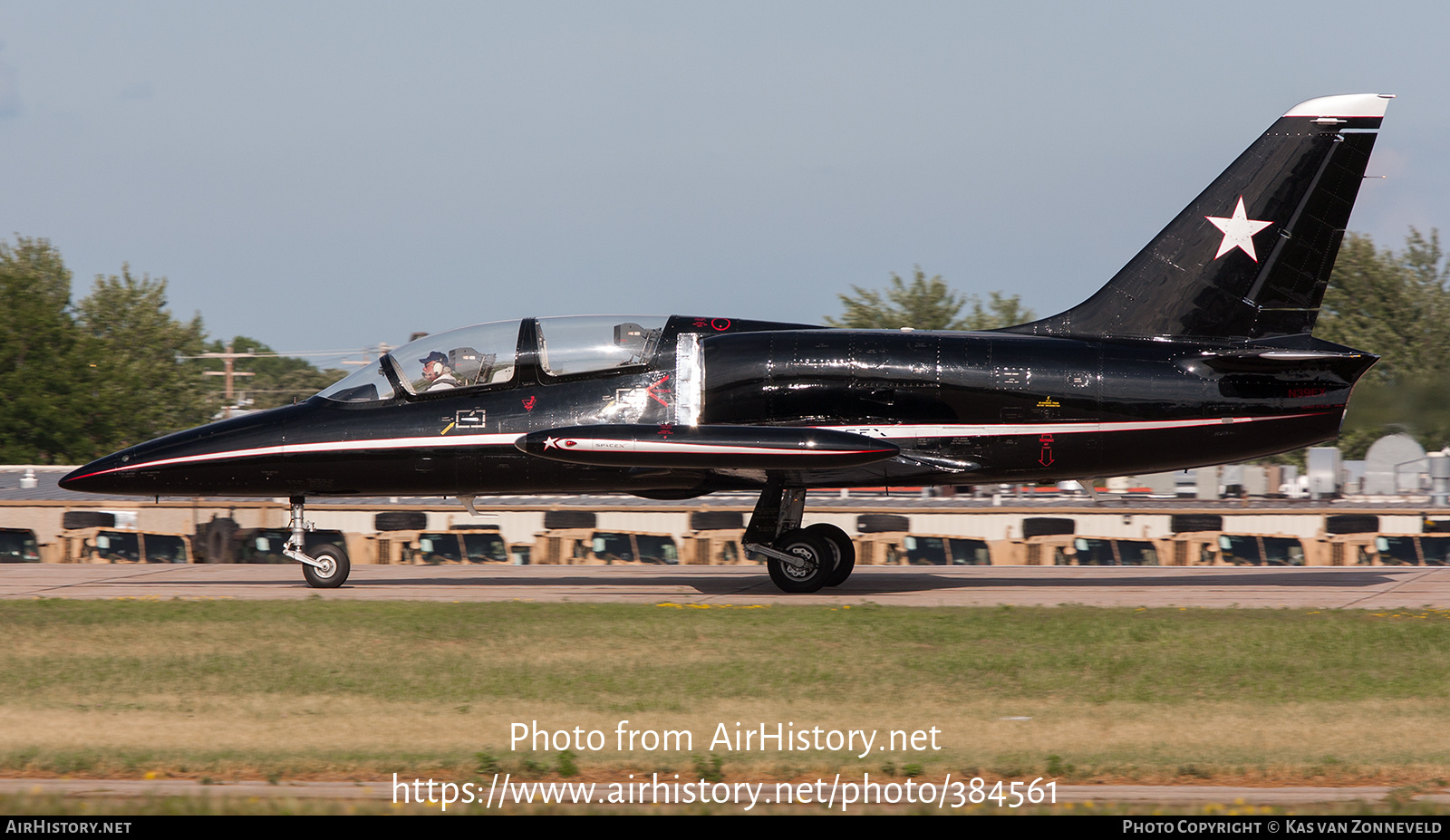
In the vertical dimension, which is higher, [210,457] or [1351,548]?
[210,457]

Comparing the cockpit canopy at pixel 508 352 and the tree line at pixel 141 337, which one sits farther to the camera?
the tree line at pixel 141 337

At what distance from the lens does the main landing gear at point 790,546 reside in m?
15.7

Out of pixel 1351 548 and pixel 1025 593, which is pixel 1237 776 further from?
pixel 1351 548

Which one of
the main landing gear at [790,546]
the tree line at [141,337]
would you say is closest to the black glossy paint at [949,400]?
the main landing gear at [790,546]

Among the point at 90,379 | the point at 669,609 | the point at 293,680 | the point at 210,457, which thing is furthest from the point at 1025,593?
the point at 90,379

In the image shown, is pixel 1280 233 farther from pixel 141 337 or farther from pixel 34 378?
pixel 141 337

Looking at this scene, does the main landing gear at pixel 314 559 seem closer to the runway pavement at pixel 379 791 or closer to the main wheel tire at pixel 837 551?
the main wheel tire at pixel 837 551

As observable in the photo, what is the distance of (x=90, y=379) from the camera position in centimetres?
6462

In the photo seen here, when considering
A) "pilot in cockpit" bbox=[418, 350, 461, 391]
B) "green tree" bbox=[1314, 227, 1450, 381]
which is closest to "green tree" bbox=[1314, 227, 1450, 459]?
"green tree" bbox=[1314, 227, 1450, 381]

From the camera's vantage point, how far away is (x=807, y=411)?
15.1 metres

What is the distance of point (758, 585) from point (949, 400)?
3758mm

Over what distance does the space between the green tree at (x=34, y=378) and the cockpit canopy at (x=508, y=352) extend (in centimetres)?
5453

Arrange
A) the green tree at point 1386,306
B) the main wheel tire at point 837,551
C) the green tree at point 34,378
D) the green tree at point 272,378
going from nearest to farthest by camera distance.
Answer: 1. the main wheel tire at point 837,551
2. the green tree at point 1386,306
3. the green tree at point 34,378
4. the green tree at point 272,378

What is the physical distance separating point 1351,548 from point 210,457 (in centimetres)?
1960
